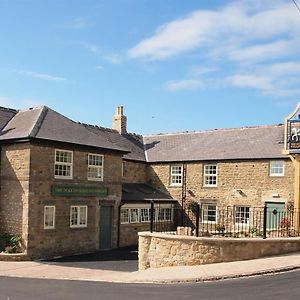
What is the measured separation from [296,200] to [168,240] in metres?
8.83

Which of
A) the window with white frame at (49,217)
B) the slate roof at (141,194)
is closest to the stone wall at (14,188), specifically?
the window with white frame at (49,217)

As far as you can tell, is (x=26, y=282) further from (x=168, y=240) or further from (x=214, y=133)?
(x=214, y=133)

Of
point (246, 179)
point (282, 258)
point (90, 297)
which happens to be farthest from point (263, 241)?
point (246, 179)

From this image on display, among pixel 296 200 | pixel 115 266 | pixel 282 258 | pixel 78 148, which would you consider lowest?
pixel 115 266

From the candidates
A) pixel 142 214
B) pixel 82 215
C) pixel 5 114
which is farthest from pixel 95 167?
pixel 5 114

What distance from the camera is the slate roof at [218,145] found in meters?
29.2

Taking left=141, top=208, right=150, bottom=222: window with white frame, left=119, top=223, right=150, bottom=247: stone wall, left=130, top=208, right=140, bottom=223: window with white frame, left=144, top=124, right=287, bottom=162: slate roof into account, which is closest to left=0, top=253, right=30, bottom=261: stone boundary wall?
left=119, top=223, right=150, bottom=247: stone wall

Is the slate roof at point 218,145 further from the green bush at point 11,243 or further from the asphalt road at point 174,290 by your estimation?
the asphalt road at point 174,290

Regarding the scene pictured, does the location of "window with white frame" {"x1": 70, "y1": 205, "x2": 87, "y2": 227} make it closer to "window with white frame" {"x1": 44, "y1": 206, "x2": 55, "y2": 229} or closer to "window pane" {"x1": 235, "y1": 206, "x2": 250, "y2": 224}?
"window with white frame" {"x1": 44, "y1": 206, "x2": 55, "y2": 229}

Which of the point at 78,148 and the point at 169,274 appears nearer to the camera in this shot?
the point at 169,274

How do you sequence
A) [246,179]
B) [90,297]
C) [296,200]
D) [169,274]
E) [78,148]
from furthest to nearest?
[246,179] < [78,148] < [296,200] < [169,274] < [90,297]

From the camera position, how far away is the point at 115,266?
19.8 m

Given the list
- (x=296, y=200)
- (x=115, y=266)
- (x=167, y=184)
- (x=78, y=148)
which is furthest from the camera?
(x=167, y=184)

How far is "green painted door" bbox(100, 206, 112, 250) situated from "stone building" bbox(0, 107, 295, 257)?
6 centimetres
